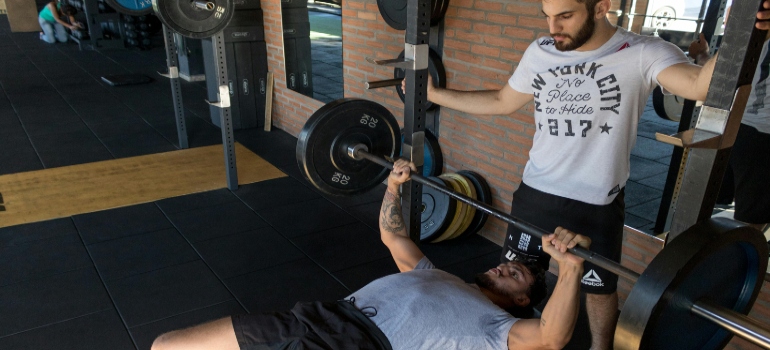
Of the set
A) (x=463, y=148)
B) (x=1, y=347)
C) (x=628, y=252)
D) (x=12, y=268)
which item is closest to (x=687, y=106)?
(x=628, y=252)

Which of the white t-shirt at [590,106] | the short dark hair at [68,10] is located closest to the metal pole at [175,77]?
the white t-shirt at [590,106]

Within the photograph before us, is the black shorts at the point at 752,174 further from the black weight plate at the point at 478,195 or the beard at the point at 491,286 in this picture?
the black weight plate at the point at 478,195

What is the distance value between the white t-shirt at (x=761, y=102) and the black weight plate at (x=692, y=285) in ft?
2.80

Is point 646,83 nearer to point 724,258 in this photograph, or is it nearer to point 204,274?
point 724,258

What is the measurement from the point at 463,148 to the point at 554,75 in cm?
149

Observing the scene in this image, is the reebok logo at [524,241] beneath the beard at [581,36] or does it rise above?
beneath

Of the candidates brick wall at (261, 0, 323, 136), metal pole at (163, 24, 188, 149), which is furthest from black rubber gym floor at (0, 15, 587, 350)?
brick wall at (261, 0, 323, 136)

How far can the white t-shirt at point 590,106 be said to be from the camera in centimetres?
148

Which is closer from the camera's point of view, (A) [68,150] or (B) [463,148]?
(B) [463,148]

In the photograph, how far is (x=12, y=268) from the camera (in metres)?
2.68

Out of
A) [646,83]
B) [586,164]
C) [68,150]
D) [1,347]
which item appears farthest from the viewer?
[68,150]

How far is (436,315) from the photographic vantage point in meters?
1.44

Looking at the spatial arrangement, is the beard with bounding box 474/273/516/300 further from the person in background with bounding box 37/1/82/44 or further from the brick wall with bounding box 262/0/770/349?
the person in background with bounding box 37/1/82/44

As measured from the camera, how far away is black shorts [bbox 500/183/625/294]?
163cm
